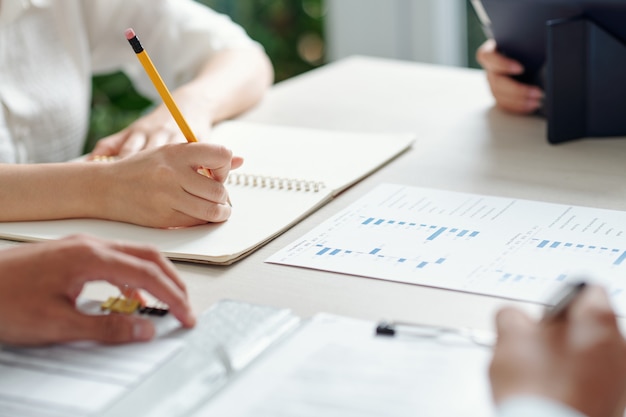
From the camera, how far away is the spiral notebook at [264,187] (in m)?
0.99

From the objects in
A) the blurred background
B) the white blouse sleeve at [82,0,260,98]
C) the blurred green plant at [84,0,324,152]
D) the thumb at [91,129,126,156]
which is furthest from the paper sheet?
the blurred green plant at [84,0,324,152]

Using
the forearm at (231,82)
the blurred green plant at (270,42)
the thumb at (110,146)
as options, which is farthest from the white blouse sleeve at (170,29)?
the blurred green plant at (270,42)

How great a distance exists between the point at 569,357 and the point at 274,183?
0.57m

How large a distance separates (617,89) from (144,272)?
2.63ft

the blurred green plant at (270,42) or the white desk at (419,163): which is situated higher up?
the white desk at (419,163)

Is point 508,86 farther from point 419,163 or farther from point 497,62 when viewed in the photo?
point 419,163

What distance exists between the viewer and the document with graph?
0.87 metres

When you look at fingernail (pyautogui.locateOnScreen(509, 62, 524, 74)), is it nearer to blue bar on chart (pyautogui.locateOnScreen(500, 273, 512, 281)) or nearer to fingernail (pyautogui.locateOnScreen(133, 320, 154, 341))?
blue bar on chart (pyautogui.locateOnScreen(500, 273, 512, 281))

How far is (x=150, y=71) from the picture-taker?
103cm

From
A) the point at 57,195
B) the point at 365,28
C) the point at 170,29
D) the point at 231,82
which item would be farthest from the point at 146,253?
the point at 365,28

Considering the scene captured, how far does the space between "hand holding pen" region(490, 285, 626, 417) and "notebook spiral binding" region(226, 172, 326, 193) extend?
473 mm

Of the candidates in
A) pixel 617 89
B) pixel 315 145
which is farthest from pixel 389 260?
pixel 617 89

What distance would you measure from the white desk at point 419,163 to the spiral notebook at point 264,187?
0.02 meters

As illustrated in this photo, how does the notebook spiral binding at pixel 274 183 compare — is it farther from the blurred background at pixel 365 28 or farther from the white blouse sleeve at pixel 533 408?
the blurred background at pixel 365 28
